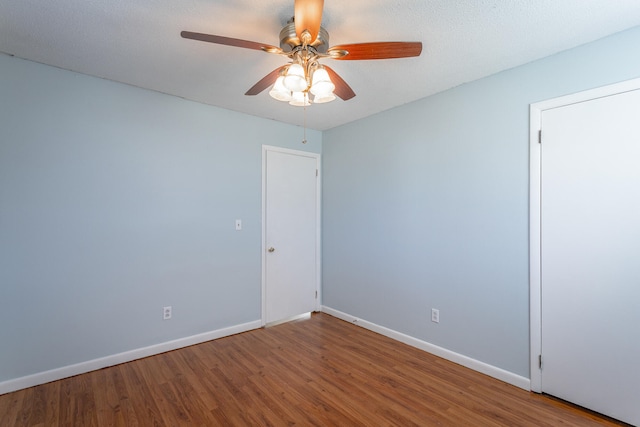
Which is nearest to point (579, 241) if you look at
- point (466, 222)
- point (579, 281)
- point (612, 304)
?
point (579, 281)

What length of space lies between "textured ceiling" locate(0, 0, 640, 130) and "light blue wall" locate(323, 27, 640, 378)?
207mm

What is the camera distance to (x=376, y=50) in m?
1.56

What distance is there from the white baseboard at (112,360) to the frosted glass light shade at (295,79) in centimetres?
262

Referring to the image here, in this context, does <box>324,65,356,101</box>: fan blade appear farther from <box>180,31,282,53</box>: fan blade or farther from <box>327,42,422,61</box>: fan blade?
<box>180,31,282,53</box>: fan blade

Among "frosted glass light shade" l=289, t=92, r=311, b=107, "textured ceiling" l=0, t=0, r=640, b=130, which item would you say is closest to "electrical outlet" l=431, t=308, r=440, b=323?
"textured ceiling" l=0, t=0, r=640, b=130

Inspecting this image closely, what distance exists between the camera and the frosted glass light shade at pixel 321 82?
164 centimetres

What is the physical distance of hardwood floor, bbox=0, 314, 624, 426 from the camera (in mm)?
1883

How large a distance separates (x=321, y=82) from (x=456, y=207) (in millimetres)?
1692

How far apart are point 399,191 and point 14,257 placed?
3256 mm

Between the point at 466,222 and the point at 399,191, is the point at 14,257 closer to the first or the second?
the point at 399,191

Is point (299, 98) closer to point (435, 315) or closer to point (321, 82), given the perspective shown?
point (321, 82)

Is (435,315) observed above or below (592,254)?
below

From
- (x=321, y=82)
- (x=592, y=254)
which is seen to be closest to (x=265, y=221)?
(x=321, y=82)

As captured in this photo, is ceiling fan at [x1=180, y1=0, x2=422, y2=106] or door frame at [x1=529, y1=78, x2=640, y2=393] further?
door frame at [x1=529, y1=78, x2=640, y2=393]
